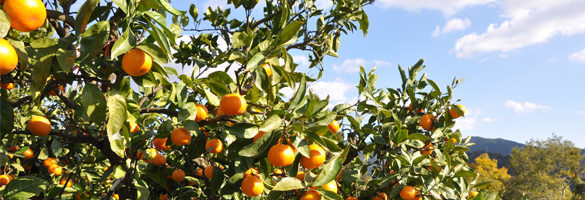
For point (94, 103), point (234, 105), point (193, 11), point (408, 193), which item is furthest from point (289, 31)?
point (193, 11)

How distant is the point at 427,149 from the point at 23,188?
183 centimetres

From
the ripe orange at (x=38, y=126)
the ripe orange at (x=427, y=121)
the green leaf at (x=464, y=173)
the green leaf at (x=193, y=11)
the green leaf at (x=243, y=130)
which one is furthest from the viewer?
the green leaf at (x=193, y=11)

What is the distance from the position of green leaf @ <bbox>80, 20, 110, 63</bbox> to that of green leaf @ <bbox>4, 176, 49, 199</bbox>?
0.55 m

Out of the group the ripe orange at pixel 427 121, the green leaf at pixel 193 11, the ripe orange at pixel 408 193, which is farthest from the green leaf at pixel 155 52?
the green leaf at pixel 193 11

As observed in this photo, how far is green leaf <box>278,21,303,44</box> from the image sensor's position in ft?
3.83

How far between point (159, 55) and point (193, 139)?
2.08 feet

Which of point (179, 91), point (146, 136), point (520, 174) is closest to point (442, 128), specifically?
point (179, 91)

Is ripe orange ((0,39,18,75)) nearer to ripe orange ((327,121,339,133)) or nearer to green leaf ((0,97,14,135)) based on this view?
green leaf ((0,97,14,135))

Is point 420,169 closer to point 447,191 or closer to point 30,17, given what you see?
point 447,191

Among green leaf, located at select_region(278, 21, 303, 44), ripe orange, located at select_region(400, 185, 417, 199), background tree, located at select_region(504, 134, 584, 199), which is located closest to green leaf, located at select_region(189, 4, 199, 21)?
green leaf, located at select_region(278, 21, 303, 44)

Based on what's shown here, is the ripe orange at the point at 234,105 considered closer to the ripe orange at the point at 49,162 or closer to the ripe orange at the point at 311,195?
the ripe orange at the point at 311,195

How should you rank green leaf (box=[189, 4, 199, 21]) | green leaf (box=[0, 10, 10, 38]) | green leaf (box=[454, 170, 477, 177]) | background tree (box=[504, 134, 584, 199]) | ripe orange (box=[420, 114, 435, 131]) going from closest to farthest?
green leaf (box=[0, 10, 10, 38]) < green leaf (box=[454, 170, 477, 177]) < ripe orange (box=[420, 114, 435, 131]) < green leaf (box=[189, 4, 199, 21]) < background tree (box=[504, 134, 584, 199])

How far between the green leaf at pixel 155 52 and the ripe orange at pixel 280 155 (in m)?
0.43

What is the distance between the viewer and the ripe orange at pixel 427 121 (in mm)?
1887
